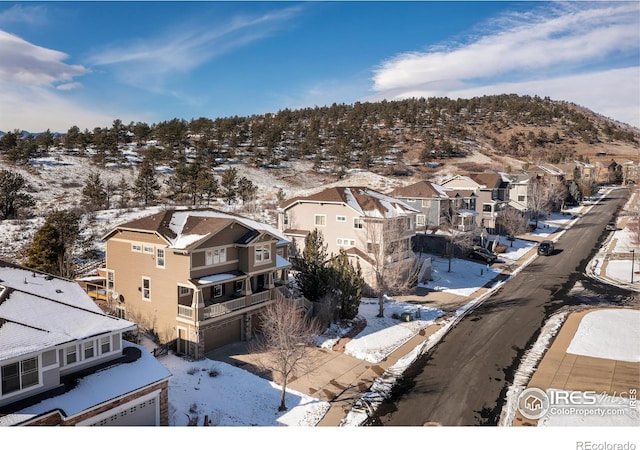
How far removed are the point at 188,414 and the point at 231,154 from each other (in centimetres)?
7098

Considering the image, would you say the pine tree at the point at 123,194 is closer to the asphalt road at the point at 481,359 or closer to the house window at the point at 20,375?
the house window at the point at 20,375

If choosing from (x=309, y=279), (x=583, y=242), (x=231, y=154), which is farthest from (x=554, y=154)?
(x=309, y=279)

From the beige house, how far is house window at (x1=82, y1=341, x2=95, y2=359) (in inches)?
872

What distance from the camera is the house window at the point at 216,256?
24156 millimetres

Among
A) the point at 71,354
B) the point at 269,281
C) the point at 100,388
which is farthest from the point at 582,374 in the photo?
the point at 71,354

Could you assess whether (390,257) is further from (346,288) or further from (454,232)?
(454,232)

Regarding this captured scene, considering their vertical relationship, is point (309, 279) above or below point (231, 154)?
below

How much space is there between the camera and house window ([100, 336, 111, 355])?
53.2ft

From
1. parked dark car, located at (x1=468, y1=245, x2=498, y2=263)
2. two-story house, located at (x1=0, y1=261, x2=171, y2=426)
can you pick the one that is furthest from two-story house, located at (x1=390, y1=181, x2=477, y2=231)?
two-story house, located at (x1=0, y1=261, x2=171, y2=426)

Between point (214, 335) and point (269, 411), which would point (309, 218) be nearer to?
point (214, 335)

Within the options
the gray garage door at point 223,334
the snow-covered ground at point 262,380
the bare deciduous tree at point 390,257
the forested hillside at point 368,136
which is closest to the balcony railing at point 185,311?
the gray garage door at point 223,334

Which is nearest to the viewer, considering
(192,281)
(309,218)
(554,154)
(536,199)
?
(192,281)

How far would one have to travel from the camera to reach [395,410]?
18.2 meters
